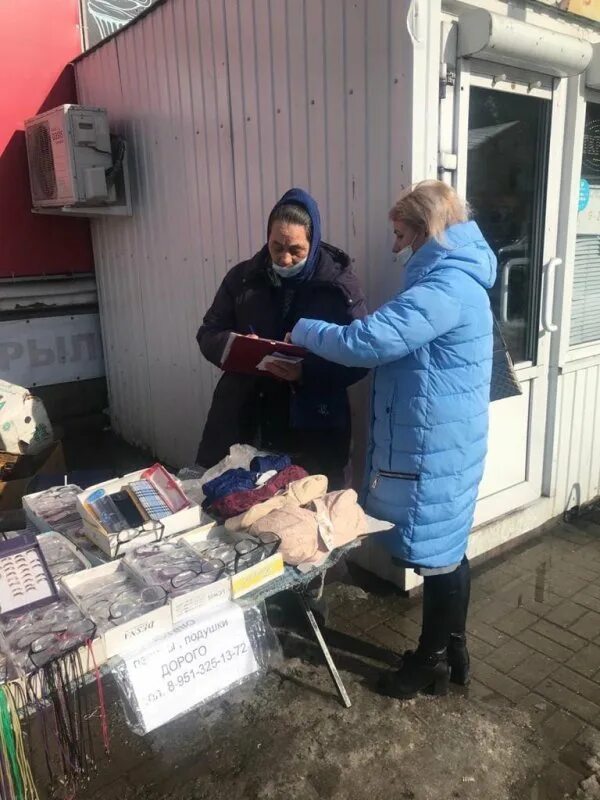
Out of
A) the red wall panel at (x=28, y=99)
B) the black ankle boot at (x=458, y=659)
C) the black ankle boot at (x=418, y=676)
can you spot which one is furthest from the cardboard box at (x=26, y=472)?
the black ankle boot at (x=458, y=659)

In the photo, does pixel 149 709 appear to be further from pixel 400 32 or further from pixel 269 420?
pixel 400 32

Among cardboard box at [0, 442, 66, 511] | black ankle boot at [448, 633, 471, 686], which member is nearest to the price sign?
black ankle boot at [448, 633, 471, 686]

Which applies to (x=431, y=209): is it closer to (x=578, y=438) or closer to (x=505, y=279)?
(x=505, y=279)

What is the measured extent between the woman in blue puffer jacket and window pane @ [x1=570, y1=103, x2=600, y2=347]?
1919 millimetres

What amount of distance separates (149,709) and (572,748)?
5.33 feet

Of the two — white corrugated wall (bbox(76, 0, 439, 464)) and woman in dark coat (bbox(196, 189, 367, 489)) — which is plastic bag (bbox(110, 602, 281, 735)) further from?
white corrugated wall (bbox(76, 0, 439, 464))

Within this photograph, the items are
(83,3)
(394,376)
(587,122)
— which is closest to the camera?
(394,376)

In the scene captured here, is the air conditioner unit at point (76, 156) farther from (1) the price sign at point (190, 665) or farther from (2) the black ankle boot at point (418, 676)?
(2) the black ankle boot at point (418, 676)

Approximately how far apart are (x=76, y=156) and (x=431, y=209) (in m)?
3.30

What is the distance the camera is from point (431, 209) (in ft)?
7.34

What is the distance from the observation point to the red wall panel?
507 centimetres

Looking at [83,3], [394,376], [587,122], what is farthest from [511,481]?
[83,3]

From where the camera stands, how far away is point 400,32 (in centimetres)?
277

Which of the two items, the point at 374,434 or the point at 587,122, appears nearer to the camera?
the point at 374,434
